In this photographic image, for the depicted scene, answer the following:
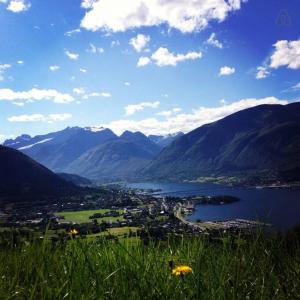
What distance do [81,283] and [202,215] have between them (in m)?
168

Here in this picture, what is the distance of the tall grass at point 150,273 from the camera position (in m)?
3.00

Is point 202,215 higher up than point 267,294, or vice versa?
point 267,294

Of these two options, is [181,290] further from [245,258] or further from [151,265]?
[245,258]

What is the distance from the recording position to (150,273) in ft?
11.5

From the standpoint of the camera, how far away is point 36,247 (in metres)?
4.73

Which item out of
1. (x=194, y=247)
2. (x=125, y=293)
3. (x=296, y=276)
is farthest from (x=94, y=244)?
(x=296, y=276)

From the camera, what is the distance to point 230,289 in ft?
10.2

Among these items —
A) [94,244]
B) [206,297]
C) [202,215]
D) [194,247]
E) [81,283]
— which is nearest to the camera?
[206,297]

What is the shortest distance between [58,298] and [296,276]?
1962 millimetres

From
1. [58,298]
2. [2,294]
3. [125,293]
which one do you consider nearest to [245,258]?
[125,293]

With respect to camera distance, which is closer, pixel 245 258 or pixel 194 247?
pixel 245 258

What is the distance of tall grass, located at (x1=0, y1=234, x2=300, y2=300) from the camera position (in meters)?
3.00

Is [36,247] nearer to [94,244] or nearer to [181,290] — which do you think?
[94,244]

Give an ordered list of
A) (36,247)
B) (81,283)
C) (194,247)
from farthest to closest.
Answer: (36,247)
(194,247)
(81,283)
